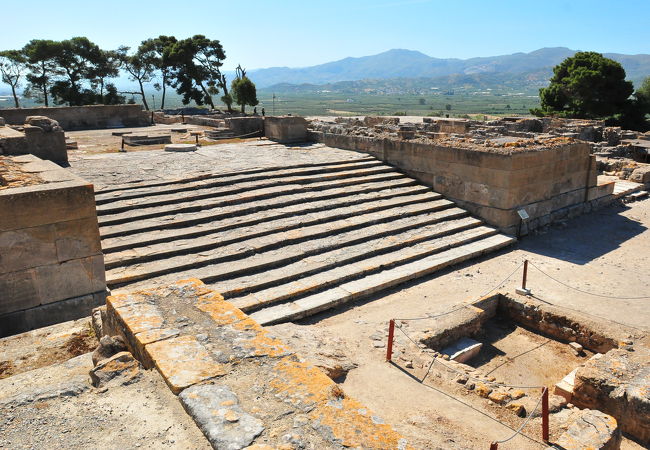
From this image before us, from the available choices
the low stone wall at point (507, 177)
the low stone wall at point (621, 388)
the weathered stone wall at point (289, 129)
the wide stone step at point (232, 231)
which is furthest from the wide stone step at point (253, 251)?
the weathered stone wall at point (289, 129)

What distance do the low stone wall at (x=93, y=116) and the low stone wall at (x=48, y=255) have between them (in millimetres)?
14772

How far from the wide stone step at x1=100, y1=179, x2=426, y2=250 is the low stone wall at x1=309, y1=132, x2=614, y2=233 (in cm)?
69

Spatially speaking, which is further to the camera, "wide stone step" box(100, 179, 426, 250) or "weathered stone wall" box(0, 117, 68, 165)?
"weathered stone wall" box(0, 117, 68, 165)

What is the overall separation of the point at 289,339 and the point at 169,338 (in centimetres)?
298

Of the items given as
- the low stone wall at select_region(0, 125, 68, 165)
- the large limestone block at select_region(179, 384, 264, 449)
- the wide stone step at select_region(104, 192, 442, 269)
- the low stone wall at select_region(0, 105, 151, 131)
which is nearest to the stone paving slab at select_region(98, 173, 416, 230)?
the wide stone step at select_region(104, 192, 442, 269)

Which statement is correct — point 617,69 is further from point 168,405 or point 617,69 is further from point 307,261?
point 168,405

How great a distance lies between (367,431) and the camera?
2.62 m

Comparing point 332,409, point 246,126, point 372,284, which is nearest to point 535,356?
point 372,284

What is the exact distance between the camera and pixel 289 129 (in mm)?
15781

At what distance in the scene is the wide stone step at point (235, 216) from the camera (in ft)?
27.1

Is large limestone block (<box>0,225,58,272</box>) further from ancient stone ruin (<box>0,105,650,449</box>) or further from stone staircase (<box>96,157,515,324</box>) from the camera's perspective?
stone staircase (<box>96,157,515,324</box>)

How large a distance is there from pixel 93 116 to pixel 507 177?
17.5m

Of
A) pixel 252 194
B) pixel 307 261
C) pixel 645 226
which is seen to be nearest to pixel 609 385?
pixel 307 261

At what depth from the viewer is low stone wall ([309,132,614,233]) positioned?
11.1m
